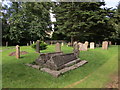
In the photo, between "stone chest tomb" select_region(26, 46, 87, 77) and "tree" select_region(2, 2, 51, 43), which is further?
"tree" select_region(2, 2, 51, 43)

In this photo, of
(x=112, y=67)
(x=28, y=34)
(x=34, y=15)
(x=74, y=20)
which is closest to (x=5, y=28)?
(x=28, y=34)

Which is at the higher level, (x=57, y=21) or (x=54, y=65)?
(x=57, y=21)

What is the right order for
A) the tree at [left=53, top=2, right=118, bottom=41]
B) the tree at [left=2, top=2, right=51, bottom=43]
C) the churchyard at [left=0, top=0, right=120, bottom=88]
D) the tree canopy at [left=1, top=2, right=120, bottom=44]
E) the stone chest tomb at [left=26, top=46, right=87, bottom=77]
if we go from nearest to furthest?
1. the churchyard at [left=0, top=0, right=120, bottom=88]
2. the stone chest tomb at [left=26, top=46, right=87, bottom=77]
3. the tree at [left=53, top=2, right=118, bottom=41]
4. the tree canopy at [left=1, top=2, right=120, bottom=44]
5. the tree at [left=2, top=2, right=51, bottom=43]

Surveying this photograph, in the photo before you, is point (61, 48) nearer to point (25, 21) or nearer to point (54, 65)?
point (54, 65)

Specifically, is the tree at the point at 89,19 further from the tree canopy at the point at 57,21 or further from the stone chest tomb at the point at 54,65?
the stone chest tomb at the point at 54,65

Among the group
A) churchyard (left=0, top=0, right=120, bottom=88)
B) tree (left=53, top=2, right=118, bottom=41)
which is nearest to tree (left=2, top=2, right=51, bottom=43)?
churchyard (left=0, top=0, right=120, bottom=88)

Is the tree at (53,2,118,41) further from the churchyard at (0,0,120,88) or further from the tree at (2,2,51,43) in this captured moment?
the tree at (2,2,51,43)

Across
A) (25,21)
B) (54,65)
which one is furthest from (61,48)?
(25,21)

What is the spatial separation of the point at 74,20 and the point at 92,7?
11.3ft

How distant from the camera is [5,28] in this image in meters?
22.9

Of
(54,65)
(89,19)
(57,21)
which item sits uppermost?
(57,21)

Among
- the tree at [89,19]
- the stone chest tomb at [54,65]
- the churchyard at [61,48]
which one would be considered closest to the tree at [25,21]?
the churchyard at [61,48]

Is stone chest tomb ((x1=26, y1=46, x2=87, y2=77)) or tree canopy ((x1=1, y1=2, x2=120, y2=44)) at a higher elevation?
tree canopy ((x1=1, y1=2, x2=120, y2=44))

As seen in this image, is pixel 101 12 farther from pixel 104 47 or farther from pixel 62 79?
pixel 62 79
